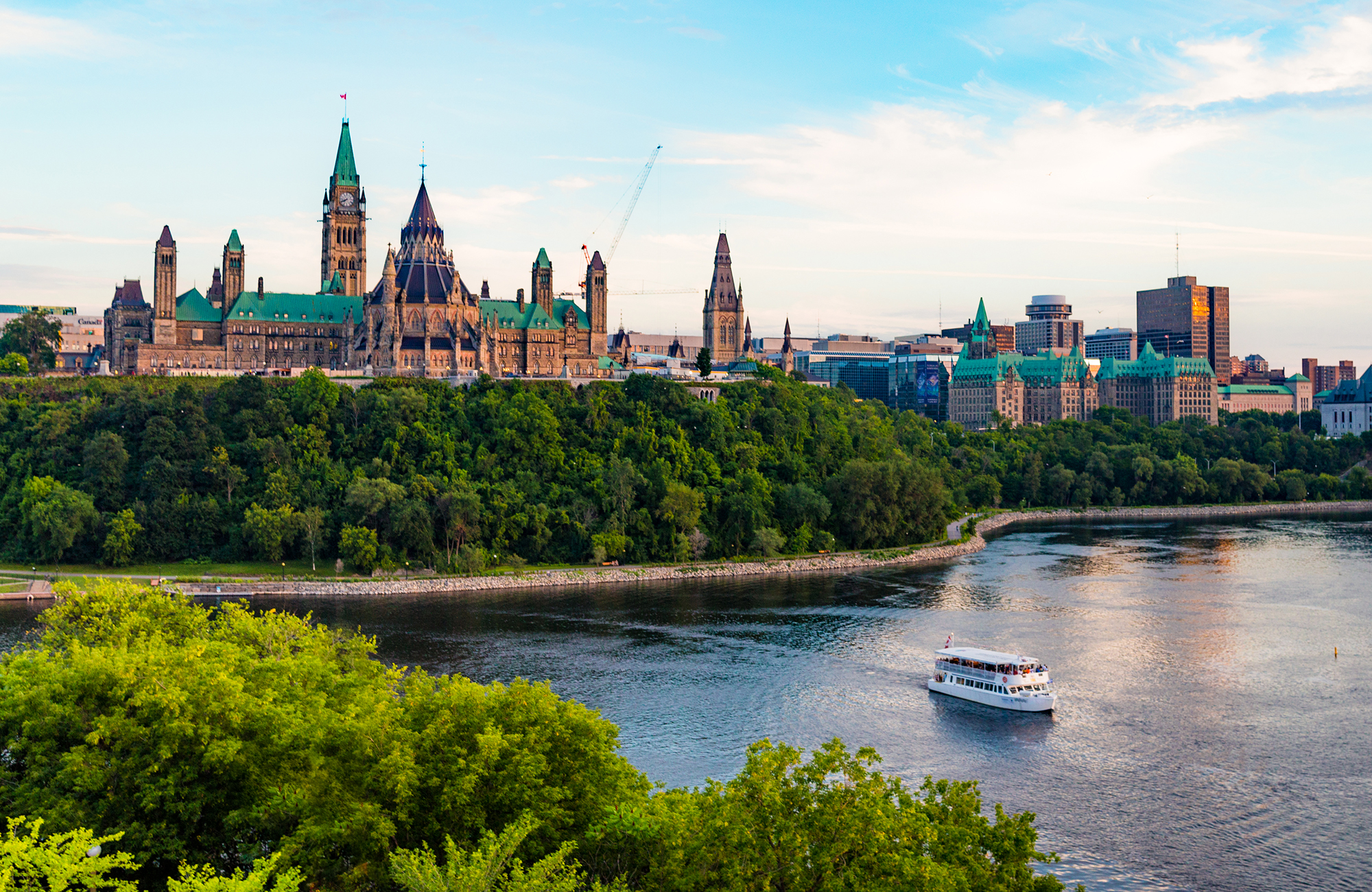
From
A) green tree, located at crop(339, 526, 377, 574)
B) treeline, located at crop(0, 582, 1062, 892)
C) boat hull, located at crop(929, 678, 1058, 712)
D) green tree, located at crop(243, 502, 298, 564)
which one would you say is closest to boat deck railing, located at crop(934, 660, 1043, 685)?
boat hull, located at crop(929, 678, 1058, 712)

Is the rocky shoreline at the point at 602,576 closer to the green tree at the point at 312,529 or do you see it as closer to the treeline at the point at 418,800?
the green tree at the point at 312,529

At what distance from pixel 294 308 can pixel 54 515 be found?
5518cm

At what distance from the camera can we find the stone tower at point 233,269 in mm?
147375

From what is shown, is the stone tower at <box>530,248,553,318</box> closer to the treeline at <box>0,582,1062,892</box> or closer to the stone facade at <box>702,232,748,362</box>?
the stone facade at <box>702,232,748,362</box>

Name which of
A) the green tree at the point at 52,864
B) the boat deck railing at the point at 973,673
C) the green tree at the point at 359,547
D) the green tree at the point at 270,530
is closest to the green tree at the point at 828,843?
the green tree at the point at 52,864

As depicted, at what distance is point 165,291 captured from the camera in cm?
14112

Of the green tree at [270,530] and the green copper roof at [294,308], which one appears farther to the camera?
the green copper roof at [294,308]

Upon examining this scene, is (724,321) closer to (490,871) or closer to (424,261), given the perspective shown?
(424,261)

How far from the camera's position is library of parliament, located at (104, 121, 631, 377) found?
13450 centimetres

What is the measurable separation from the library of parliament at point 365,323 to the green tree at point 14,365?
34.4ft

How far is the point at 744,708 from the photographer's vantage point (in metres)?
59.6

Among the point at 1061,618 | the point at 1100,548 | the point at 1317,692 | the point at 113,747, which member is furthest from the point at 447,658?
the point at 1100,548

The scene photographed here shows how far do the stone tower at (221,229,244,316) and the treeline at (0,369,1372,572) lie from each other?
29.6 meters

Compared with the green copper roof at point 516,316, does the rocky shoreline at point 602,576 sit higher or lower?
lower
